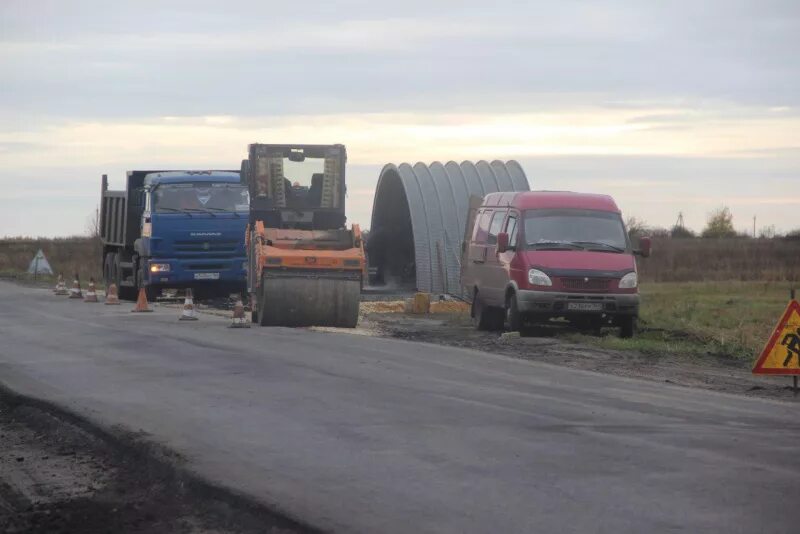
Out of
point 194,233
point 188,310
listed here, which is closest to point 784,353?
point 188,310

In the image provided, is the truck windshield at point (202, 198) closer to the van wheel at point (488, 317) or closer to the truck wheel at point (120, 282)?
the truck wheel at point (120, 282)

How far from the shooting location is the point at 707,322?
24.7m

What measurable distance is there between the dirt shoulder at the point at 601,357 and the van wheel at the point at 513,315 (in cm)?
26

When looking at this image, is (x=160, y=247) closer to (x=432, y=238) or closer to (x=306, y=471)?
(x=432, y=238)

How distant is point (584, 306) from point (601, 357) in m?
3.20

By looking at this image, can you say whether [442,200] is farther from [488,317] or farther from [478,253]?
[488,317]

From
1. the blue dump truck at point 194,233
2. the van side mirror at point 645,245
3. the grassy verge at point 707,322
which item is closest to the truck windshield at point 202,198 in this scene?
the blue dump truck at point 194,233

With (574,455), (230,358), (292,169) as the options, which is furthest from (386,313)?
(574,455)

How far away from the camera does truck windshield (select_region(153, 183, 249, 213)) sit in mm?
30656

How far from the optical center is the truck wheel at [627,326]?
2158cm

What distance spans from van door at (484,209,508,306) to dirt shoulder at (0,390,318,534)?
1244 centimetres

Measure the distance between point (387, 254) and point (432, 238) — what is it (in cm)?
797

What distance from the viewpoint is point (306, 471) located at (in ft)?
28.1

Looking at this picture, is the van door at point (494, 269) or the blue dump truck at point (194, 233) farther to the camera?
the blue dump truck at point (194, 233)
